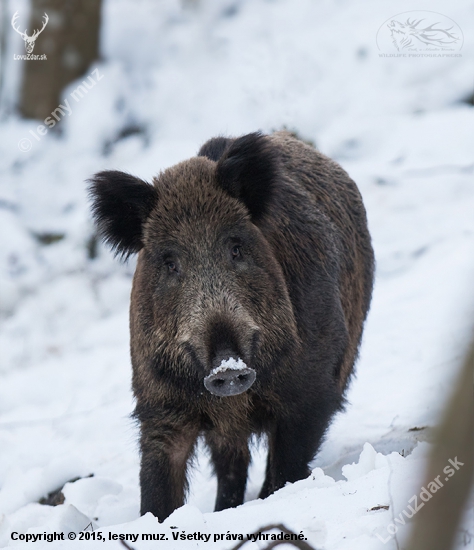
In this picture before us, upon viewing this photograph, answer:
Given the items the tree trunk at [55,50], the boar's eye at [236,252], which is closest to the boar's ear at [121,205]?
the boar's eye at [236,252]

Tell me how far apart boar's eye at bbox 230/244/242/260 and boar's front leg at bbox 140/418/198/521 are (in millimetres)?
961

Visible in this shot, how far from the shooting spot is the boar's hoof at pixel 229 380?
3.38 metres

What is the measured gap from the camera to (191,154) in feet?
33.6

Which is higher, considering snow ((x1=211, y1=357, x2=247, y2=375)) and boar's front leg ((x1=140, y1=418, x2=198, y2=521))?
snow ((x1=211, y1=357, x2=247, y2=375))

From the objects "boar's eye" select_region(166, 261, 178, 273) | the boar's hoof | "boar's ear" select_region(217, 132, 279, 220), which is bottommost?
the boar's hoof

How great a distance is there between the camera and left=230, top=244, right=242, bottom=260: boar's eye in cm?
407

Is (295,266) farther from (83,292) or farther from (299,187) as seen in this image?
(83,292)

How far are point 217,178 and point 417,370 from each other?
9.03ft

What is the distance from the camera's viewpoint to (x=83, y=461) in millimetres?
5965

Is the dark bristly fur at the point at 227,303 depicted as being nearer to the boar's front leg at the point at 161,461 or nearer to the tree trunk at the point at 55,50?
the boar's front leg at the point at 161,461

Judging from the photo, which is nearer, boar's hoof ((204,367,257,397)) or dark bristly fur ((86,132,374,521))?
boar's hoof ((204,367,257,397))

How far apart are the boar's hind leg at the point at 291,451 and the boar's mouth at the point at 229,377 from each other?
101cm

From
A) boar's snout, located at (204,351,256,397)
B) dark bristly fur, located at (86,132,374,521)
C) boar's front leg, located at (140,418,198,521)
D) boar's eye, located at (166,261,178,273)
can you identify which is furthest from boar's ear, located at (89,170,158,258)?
boar's snout, located at (204,351,256,397)

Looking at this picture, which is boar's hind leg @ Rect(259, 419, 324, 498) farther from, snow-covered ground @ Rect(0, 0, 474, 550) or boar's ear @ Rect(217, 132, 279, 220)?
boar's ear @ Rect(217, 132, 279, 220)
